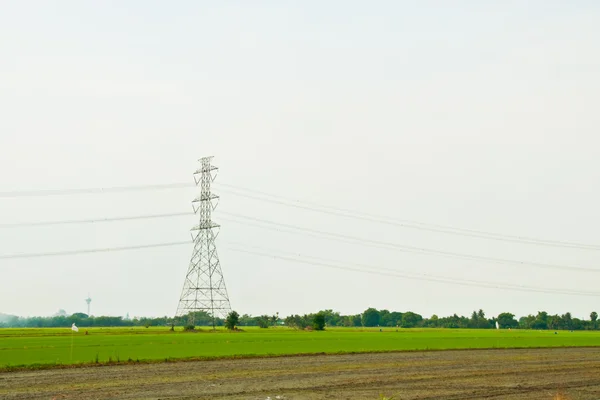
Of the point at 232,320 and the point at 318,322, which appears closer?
the point at 232,320

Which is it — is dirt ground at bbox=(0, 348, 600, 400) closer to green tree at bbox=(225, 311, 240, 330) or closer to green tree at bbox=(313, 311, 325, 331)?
green tree at bbox=(225, 311, 240, 330)

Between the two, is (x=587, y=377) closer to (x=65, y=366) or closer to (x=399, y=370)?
(x=399, y=370)

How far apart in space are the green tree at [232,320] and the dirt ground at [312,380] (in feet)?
256

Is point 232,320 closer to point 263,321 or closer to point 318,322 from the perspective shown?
point 318,322

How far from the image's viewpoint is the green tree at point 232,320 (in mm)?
120812

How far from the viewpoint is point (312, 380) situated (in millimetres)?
31922

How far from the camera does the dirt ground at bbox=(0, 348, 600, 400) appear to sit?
26.4 meters

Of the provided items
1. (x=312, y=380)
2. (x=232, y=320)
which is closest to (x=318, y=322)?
(x=232, y=320)

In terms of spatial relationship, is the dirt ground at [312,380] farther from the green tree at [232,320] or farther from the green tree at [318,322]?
the green tree at [318,322]

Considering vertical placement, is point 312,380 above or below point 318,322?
above

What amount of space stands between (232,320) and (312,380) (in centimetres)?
9228

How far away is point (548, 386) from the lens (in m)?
30.5

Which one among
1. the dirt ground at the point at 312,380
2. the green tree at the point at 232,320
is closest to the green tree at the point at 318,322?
the green tree at the point at 232,320

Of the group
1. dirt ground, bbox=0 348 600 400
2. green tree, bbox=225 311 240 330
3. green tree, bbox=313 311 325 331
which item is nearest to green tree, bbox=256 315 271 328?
green tree, bbox=313 311 325 331
